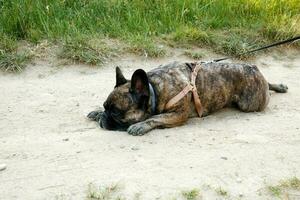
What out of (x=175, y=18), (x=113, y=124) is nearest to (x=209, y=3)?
(x=175, y=18)

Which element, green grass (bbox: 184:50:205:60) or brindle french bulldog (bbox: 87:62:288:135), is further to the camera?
green grass (bbox: 184:50:205:60)

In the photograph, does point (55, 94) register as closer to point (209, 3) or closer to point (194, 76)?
point (194, 76)

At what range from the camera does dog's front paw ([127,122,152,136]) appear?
5359 mm

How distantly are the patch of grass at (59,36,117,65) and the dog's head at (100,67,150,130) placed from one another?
2.03 metres

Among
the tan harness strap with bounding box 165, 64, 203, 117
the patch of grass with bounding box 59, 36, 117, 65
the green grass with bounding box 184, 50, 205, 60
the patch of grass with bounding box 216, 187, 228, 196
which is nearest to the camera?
the patch of grass with bounding box 216, 187, 228, 196

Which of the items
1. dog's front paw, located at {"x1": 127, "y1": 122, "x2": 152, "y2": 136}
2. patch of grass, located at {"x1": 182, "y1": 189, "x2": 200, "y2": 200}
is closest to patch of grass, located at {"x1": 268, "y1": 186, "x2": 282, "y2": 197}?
patch of grass, located at {"x1": 182, "y1": 189, "x2": 200, "y2": 200}

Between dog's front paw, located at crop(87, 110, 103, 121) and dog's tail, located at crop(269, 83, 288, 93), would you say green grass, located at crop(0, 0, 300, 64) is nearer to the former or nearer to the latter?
dog's tail, located at crop(269, 83, 288, 93)

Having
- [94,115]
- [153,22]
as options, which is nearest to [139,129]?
[94,115]

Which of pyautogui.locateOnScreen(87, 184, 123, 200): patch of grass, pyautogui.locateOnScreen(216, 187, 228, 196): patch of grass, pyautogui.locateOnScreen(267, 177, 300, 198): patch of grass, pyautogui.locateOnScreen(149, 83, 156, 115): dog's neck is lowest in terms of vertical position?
pyautogui.locateOnScreen(267, 177, 300, 198): patch of grass

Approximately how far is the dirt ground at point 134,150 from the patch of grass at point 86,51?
0.70 metres

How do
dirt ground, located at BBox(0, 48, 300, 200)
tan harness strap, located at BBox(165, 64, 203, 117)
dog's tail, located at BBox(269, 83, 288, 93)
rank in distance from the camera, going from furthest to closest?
dog's tail, located at BBox(269, 83, 288, 93)
tan harness strap, located at BBox(165, 64, 203, 117)
dirt ground, located at BBox(0, 48, 300, 200)

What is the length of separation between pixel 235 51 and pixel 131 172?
12.9 ft

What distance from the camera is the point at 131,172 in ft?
15.1

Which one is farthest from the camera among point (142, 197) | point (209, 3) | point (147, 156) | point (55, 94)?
point (209, 3)
